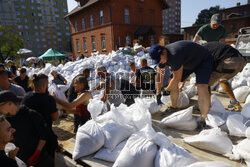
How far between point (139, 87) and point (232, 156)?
254cm

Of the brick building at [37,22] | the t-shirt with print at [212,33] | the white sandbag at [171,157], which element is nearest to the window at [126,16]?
the t-shirt with print at [212,33]

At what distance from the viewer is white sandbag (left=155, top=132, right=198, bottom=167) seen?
1148 mm

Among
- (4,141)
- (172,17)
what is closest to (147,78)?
(4,141)

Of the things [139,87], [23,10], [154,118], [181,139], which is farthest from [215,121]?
[23,10]

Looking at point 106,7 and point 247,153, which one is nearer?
point 247,153

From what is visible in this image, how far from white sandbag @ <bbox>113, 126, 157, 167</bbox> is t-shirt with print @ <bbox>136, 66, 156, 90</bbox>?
245cm

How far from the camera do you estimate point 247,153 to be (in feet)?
4.22

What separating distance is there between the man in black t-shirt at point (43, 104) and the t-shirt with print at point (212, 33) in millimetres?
3114

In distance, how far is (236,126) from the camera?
5.61ft

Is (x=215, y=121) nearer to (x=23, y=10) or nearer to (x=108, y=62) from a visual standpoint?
(x=108, y=62)

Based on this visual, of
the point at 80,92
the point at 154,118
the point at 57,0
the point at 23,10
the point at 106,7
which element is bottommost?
the point at 154,118

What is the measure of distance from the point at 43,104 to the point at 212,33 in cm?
329

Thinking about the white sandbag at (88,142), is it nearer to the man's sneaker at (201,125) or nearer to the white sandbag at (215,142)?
the white sandbag at (215,142)

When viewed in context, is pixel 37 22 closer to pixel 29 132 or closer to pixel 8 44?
pixel 8 44
